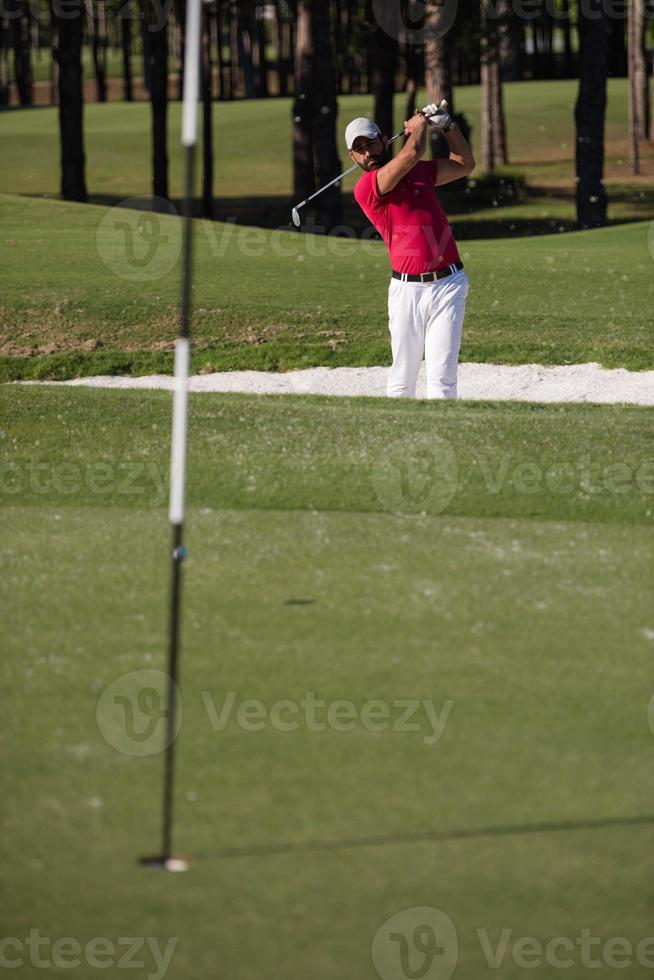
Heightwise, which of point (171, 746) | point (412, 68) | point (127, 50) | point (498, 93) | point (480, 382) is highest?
point (127, 50)

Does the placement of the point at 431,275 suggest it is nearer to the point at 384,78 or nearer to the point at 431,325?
the point at 431,325

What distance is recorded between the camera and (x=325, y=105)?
1051 inches

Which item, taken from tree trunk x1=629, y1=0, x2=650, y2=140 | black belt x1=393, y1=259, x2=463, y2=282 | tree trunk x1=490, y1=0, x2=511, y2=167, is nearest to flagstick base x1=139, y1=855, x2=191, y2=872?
black belt x1=393, y1=259, x2=463, y2=282

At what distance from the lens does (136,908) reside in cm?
Answer: 357

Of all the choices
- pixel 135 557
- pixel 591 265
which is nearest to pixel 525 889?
pixel 135 557

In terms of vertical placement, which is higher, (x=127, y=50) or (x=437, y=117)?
(x=127, y=50)

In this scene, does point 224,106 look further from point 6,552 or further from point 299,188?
point 6,552

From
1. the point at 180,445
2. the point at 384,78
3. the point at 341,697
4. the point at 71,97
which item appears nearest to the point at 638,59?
the point at 384,78

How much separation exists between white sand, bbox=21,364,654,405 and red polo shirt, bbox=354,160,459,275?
3.81 metres

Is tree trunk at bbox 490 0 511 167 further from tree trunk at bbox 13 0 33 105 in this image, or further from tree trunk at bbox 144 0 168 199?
tree trunk at bbox 13 0 33 105

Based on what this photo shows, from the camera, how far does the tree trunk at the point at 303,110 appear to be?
99.3 feet

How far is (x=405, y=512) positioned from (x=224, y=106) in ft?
195

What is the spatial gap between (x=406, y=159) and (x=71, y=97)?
20.3 meters

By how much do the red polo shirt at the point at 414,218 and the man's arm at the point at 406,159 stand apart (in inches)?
11.3
